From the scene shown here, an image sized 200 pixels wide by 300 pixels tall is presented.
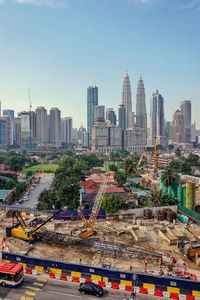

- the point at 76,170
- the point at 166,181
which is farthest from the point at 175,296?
the point at 76,170

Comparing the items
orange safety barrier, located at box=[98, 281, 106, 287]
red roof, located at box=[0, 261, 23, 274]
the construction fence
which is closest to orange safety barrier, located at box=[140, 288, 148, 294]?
the construction fence

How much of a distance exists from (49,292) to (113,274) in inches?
212

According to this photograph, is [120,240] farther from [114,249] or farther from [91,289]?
[91,289]

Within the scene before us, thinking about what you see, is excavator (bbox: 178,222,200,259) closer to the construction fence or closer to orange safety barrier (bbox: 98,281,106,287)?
the construction fence

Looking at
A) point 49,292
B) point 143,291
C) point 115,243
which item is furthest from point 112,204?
point 49,292

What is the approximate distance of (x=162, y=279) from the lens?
24.3 metres

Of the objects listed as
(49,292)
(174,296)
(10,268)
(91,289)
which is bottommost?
(174,296)

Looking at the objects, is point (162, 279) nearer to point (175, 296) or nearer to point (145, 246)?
point (175, 296)

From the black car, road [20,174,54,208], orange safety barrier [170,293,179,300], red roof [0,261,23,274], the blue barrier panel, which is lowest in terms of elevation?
road [20,174,54,208]

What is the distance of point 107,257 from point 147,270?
5.41 metres

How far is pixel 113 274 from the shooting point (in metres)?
25.4

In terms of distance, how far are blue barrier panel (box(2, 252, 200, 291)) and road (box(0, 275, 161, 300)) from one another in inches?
46.8

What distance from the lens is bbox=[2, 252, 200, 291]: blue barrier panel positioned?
2388 cm

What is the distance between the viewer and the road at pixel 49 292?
2317cm
